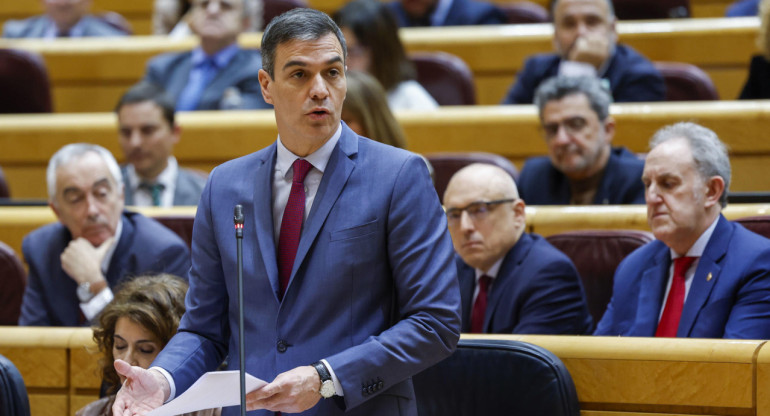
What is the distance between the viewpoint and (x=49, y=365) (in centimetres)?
A: 149

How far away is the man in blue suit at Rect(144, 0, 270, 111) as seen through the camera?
275cm

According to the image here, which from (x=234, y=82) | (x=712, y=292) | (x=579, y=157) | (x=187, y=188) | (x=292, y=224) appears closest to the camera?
(x=292, y=224)

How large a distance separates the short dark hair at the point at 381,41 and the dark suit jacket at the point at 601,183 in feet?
1.63

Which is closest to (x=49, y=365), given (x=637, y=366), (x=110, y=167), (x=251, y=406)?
(x=110, y=167)

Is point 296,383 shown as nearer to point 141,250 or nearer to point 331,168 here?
point 331,168

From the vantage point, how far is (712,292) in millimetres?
1501

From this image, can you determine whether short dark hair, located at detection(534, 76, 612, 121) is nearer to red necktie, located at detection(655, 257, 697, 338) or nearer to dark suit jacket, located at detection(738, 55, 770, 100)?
dark suit jacket, located at detection(738, 55, 770, 100)

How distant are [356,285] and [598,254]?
910 mm

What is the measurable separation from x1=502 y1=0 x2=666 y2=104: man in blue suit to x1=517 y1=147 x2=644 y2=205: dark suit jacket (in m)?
0.34

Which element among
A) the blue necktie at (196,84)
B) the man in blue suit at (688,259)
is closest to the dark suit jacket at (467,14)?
the blue necktie at (196,84)

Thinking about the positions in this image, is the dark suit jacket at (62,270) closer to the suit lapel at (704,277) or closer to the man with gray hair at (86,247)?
the man with gray hair at (86,247)

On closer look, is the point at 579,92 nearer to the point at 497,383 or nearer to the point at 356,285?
the point at 497,383

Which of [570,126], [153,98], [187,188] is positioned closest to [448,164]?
[570,126]

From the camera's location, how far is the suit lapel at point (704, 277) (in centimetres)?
150
